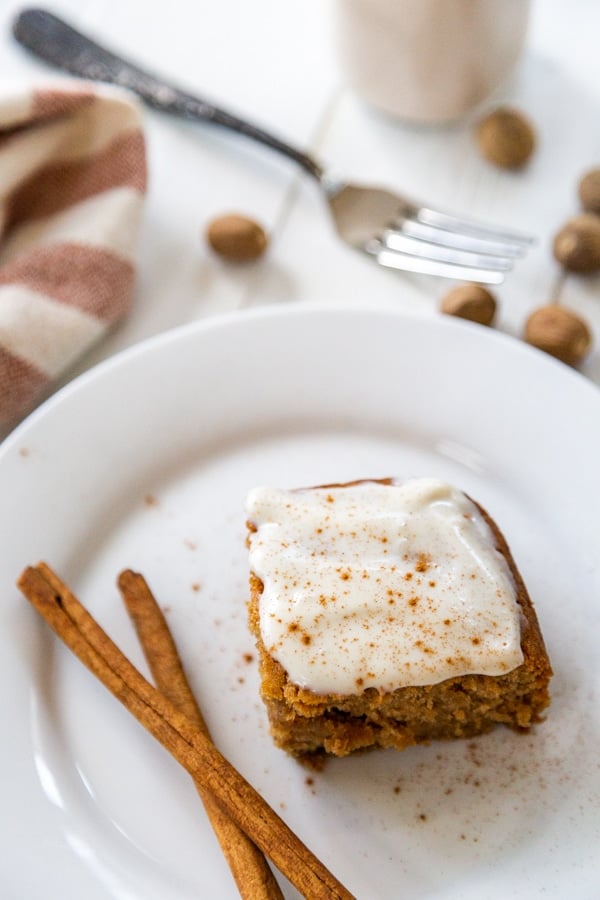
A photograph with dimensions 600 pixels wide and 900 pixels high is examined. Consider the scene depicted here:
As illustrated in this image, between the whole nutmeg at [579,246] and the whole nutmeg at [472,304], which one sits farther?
the whole nutmeg at [579,246]

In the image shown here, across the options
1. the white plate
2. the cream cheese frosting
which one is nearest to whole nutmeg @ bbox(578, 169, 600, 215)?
the white plate

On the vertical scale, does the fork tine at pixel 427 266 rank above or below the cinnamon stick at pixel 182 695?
above

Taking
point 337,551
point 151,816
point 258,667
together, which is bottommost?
point 151,816

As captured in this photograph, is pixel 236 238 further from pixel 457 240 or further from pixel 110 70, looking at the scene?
pixel 110 70

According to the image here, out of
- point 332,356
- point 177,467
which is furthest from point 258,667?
point 332,356

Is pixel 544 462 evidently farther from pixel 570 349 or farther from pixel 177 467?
pixel 177 467

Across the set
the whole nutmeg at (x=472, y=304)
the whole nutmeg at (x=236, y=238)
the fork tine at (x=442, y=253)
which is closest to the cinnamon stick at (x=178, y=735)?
the whole nutmeg at (x=236, y=238)

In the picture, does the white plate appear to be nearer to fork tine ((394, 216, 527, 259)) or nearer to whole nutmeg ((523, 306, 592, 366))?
whole nutmeg ((523, 306, 592, 366))

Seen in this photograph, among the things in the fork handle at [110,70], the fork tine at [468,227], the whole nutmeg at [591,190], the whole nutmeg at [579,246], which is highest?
the whole nutmeg at [591,190]

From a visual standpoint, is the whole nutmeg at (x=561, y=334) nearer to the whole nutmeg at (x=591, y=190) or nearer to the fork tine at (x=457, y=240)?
the fork tine at (x=457, y=240)
